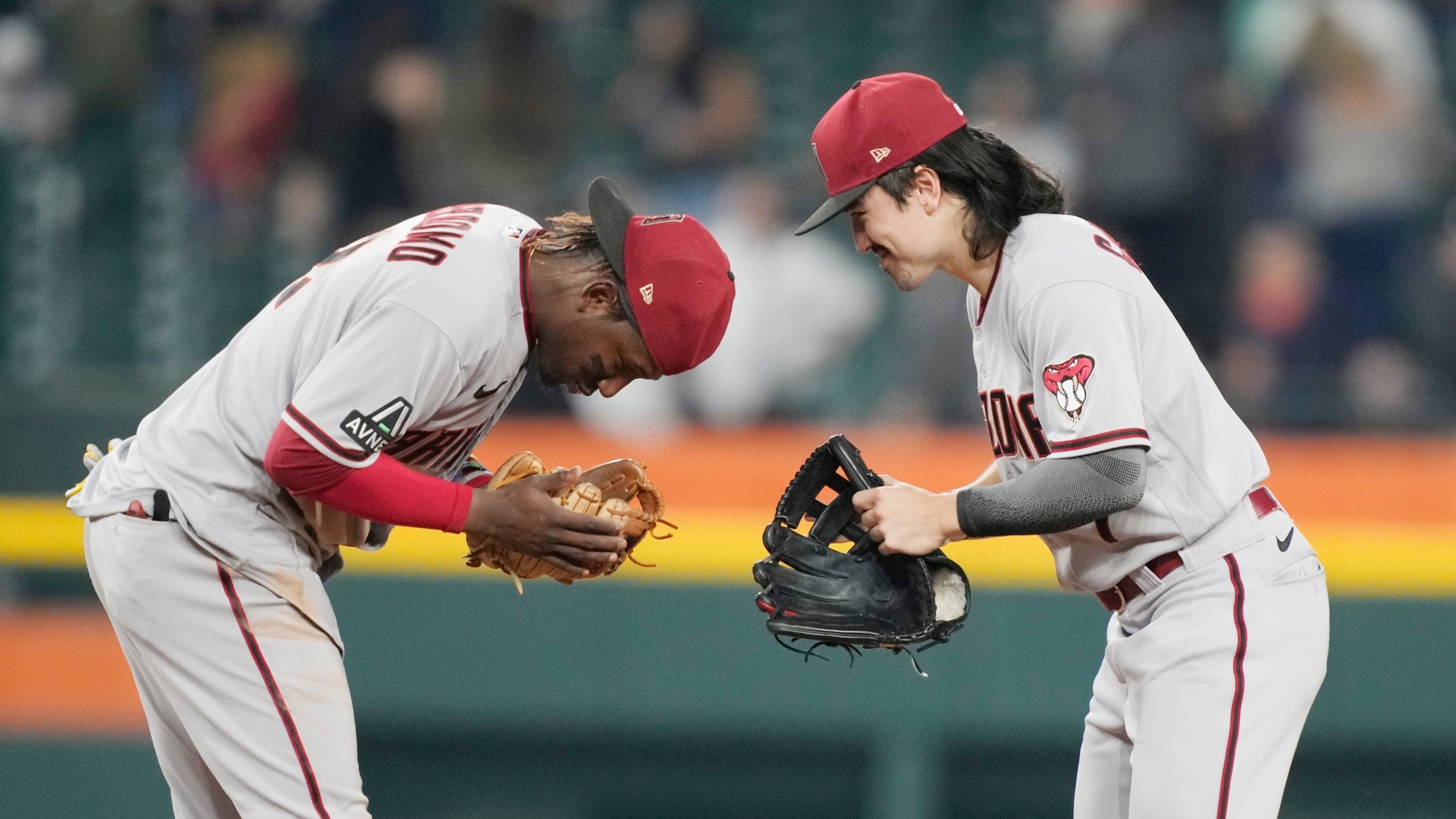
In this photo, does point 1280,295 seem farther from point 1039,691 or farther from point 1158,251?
point 1039,691

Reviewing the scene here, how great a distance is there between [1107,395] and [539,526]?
1084 mm

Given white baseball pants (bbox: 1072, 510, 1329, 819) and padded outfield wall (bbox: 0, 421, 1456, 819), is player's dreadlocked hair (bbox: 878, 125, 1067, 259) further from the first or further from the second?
padded outfield wall (bbox: 0, 421, 1456, 819)

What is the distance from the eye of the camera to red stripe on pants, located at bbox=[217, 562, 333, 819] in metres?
2.91

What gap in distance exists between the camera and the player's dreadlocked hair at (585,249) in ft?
9.63

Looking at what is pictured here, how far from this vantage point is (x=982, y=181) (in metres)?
2.99

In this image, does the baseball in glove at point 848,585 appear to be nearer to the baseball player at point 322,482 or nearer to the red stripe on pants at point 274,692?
the baseball player at point 322,482

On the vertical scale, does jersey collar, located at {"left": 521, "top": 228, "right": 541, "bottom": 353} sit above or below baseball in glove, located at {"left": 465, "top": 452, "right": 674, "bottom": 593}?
above

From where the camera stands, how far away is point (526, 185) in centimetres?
734

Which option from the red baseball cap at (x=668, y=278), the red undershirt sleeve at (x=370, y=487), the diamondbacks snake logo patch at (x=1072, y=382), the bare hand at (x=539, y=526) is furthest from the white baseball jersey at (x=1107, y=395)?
the red undershirt sleeve at (x=370, y=487)

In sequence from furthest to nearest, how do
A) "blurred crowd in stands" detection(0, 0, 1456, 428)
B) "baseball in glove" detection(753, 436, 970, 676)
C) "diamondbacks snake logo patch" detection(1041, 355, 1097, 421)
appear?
"blurred crowd in stands" detection(0, 0, 1456, 428)
"baseball in glove" detection(753, 436, 970, 676)
"diamondbacks snake logo patch" detection(1041, 355, 1097, 421)

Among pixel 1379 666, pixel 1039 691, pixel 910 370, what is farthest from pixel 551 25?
pixel 1379 666

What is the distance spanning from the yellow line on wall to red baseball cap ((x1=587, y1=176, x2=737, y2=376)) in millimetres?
2447

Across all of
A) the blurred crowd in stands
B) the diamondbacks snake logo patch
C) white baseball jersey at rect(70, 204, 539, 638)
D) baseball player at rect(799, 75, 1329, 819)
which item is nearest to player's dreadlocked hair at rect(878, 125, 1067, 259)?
baseball player at rect(799, 75, 1329, 819)

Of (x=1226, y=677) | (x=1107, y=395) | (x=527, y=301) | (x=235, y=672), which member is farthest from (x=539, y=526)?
(x=1226, y=677)
